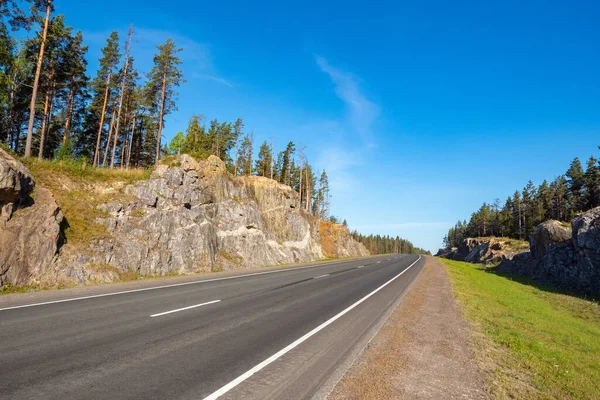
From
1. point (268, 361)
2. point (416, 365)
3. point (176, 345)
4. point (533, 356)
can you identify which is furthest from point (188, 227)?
point (533, 356)

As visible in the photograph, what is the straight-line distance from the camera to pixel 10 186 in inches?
553

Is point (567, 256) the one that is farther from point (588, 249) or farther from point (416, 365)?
point (416, 365)

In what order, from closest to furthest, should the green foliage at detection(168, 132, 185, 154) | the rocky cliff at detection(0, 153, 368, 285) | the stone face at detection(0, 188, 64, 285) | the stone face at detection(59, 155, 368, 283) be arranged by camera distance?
the stone face at detection(0, 188, 64, 285) → the rocky cliff at detection(0, 153, 368, 285) → the stone face at detection(59, 155, 368, 283) → the green foliage at detection(168, 132, 185, 154)

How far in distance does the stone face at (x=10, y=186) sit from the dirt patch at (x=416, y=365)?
1695 centimetres

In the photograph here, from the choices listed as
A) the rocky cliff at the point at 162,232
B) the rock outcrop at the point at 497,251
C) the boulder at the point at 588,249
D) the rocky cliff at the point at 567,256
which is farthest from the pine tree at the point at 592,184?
the rocky cliff at the point at 162,232

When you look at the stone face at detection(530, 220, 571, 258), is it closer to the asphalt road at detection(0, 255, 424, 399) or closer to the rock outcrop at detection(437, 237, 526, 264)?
the rock outcrop at detection(437, 237, 526, 264)

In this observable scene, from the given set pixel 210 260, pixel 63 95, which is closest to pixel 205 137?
pixel 63 95

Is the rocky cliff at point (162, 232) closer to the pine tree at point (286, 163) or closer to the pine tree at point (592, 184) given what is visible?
the pine tree at point (286, 163)

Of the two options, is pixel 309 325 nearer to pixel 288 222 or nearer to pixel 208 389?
pixel 208 389

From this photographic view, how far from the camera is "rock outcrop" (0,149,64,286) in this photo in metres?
13.0

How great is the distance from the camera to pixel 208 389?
4426 mm

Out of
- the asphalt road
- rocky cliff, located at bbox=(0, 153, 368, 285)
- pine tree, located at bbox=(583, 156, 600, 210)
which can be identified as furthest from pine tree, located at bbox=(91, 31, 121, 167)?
pine tree, located at bbox=(583, 156, 600, 210)

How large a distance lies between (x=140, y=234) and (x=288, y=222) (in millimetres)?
28055

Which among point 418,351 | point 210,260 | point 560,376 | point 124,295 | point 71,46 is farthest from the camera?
point 71,46
